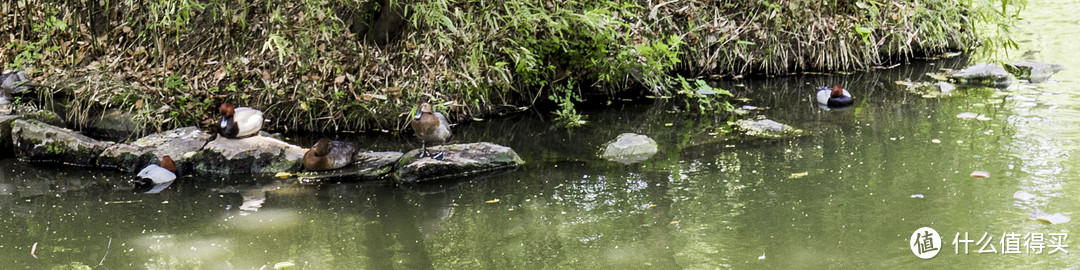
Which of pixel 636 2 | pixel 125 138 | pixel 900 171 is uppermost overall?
pixel 636 2

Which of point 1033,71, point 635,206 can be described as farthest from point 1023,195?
point 1033,71

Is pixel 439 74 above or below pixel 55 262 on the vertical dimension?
above

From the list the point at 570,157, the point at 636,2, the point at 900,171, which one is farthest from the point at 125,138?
the point at 900,171

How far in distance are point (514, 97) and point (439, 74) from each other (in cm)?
84

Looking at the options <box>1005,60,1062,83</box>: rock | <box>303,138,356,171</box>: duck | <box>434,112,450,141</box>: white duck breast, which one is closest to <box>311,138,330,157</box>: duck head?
<box>303,138,356,171</box>: duck

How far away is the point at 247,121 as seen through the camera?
6078mm

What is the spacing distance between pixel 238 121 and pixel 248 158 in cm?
38

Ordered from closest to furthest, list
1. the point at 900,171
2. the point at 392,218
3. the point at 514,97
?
the point at 392,218 → the point at 900,171 → the point at 514,97

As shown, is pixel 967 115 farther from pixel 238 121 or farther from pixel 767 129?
pixel 238 121

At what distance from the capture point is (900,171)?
16.5ft

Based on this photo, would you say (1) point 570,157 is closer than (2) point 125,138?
Yes

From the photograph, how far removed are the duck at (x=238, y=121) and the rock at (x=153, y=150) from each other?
21cm

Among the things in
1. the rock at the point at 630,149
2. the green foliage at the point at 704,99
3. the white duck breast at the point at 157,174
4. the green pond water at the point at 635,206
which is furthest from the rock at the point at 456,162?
the green foliage at the point at 704,99

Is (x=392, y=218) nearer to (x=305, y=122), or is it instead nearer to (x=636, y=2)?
(x=305, y=122)
